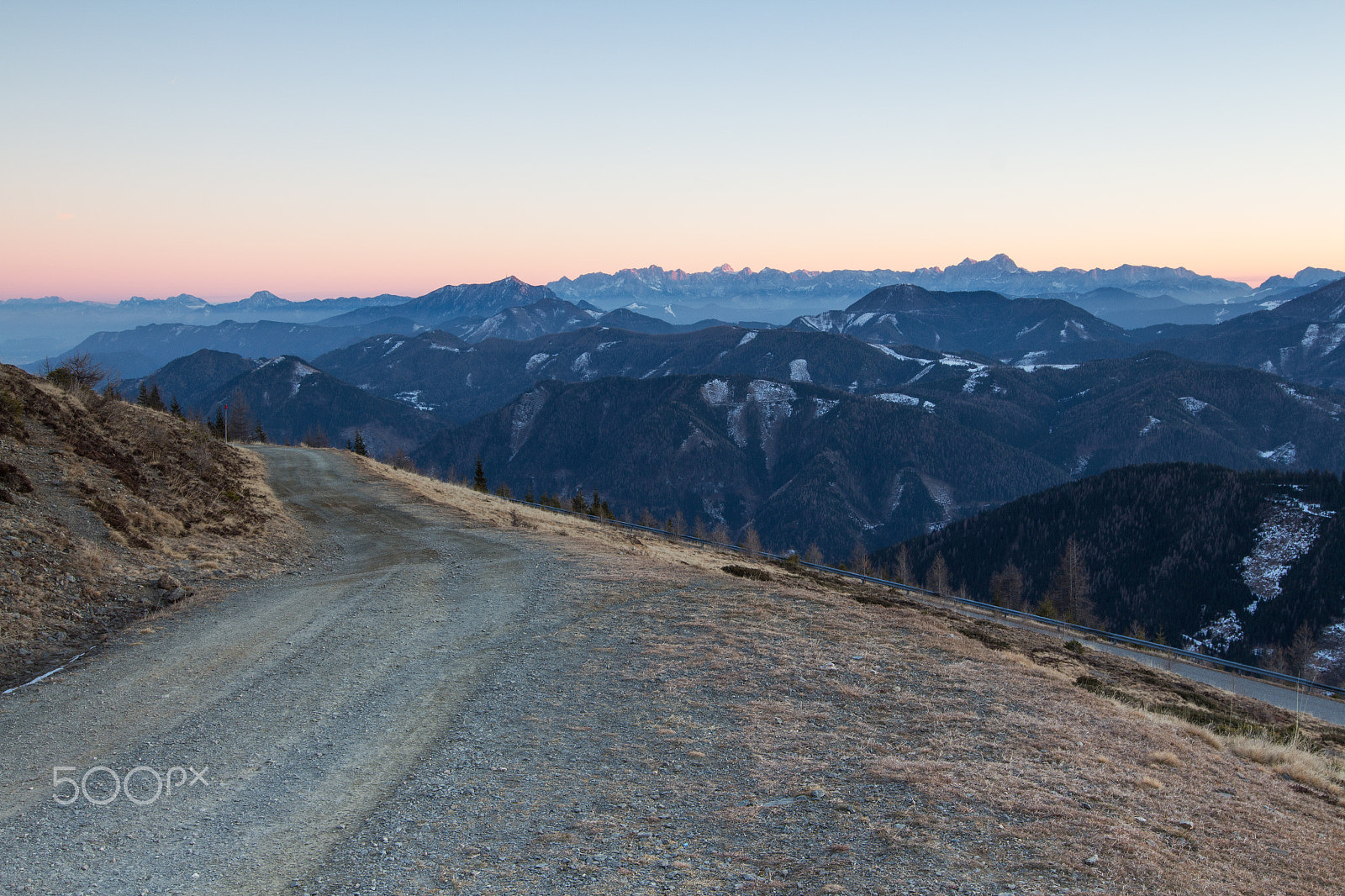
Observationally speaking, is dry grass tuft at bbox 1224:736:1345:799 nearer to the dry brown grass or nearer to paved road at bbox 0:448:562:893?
the dry brown grass

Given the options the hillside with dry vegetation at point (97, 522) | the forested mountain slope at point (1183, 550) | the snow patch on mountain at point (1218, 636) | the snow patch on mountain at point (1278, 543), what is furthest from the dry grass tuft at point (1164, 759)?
the snow patch on mountain at point (1278, 543)

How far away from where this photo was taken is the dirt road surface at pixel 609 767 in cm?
750

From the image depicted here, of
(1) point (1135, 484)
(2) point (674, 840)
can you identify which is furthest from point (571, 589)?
(1) point (1135, 484)

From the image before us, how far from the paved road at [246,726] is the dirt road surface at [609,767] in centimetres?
5

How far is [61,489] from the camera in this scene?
2098 centimetres

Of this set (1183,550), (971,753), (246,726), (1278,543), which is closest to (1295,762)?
(971,753)

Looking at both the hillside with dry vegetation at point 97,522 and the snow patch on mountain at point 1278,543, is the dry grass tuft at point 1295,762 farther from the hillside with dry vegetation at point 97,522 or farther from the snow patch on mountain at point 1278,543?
the snow patch on mountain at point 1278,543

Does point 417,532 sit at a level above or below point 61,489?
below

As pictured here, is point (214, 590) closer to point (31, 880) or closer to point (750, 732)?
point (31, 880)

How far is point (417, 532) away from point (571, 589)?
40.2ft

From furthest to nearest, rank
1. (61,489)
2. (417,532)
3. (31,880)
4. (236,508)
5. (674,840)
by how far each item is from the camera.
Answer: (417,532) < (236,508) < (61,489) < (674,840) < (31,880)
